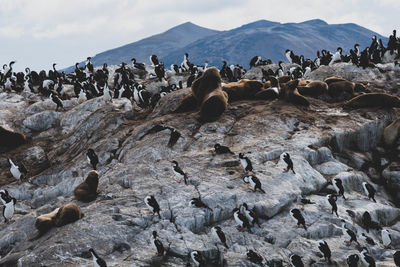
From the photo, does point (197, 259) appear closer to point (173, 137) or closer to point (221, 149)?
point (221, 149)

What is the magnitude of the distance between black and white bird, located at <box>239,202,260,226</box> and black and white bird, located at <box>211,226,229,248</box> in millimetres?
918

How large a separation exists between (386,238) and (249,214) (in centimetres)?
394

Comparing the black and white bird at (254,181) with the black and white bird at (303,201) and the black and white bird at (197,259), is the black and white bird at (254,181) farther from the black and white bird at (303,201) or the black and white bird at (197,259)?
the black and white bird at (197,259)

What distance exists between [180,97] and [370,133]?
8390 millimetres

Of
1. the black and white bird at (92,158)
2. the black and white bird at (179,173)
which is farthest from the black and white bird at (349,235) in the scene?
the black and white bird at (92,158)

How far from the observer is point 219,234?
1153cm

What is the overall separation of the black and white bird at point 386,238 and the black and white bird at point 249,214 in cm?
352

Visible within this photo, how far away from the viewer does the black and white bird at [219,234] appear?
11508 millimetres

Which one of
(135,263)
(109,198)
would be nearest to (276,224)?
(135,263)

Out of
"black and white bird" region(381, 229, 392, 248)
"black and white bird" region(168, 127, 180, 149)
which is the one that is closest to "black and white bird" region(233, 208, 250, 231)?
"black and white bird" region(381, 229, 392, 248)

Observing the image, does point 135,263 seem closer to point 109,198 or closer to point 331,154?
point 109,198

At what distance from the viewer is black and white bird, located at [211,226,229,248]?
11.5m

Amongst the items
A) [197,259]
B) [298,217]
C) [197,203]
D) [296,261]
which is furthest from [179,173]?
[296,261]

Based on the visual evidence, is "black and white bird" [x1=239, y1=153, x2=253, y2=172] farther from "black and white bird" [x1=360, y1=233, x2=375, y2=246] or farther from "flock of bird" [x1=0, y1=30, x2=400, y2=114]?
"flock of bird" [x1=0, y1=30, x2=400, y2=114]
